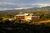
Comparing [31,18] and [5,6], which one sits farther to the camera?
[5,6]

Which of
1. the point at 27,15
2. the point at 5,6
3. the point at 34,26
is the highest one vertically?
the point at 5,6

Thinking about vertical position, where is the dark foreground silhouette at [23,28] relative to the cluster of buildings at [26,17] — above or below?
below

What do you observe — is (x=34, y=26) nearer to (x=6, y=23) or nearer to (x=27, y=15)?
(x=27, y=15)

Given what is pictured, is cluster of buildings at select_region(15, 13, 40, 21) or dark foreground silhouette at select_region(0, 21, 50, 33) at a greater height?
cluster of buildings at select_region(15, 13, 40, 21)

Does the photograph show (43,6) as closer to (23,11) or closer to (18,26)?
(23,11)

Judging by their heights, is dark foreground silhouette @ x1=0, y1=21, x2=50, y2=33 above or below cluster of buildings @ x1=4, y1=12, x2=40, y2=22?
below

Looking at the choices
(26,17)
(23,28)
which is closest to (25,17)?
(26,17)

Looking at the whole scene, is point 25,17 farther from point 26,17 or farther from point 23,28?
point 23,28

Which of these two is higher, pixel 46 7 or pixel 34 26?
pixel 46 7

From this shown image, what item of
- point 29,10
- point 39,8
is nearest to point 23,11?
point 29,10

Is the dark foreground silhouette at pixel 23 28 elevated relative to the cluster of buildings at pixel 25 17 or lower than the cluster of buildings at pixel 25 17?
lower
